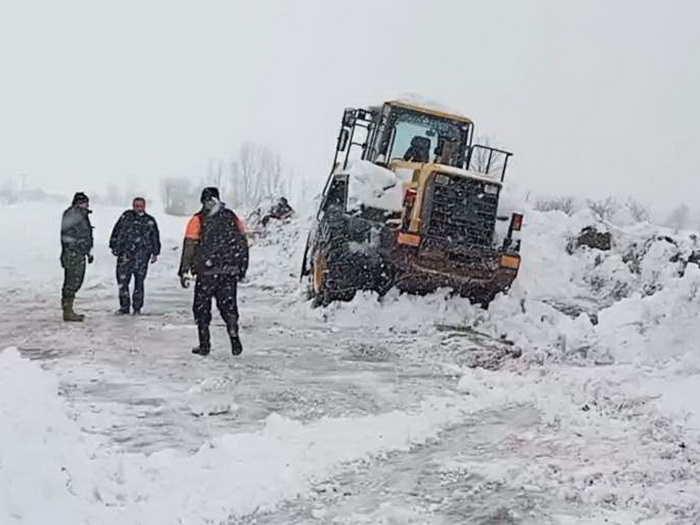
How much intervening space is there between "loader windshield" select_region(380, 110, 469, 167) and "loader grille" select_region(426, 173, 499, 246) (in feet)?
5.66

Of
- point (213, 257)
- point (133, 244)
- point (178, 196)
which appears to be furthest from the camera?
point (178, 196)

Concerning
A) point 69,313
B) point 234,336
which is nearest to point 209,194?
point 234,336

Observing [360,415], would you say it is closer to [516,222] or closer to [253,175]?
[516,222]

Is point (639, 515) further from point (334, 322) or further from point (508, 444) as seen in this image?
point (334, 322)

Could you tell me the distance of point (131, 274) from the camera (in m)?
11.5

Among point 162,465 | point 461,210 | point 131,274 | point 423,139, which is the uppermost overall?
point 423,139

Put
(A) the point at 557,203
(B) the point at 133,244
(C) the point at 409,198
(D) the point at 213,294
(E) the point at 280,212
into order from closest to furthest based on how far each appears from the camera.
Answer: (D) the point at 213,294 → (B) the point at 133,244 → (C) the point at 409,198 → (E) the point at 280,212 → (A) the point at 557,203

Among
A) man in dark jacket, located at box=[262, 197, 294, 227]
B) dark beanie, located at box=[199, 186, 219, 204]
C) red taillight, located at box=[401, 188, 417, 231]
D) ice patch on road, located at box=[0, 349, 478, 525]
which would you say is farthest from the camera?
man in dark jacket, located at box=[262, 197, 294, 227]

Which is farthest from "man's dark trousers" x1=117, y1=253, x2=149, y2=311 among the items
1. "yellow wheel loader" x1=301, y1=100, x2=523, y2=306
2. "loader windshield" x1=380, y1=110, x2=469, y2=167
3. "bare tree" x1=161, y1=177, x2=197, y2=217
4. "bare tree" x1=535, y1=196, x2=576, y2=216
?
"bare tree" x1=161, y1=177, x2=197, y2=217

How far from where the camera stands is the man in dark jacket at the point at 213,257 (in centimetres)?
836

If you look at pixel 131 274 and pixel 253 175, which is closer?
pixel 131 274

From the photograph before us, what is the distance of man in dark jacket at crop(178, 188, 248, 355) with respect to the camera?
27.4 ft

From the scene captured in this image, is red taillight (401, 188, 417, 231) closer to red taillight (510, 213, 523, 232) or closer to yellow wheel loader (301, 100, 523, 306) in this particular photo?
yellow wheel loader (301, 100, 523, 306)

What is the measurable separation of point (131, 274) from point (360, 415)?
586cm
